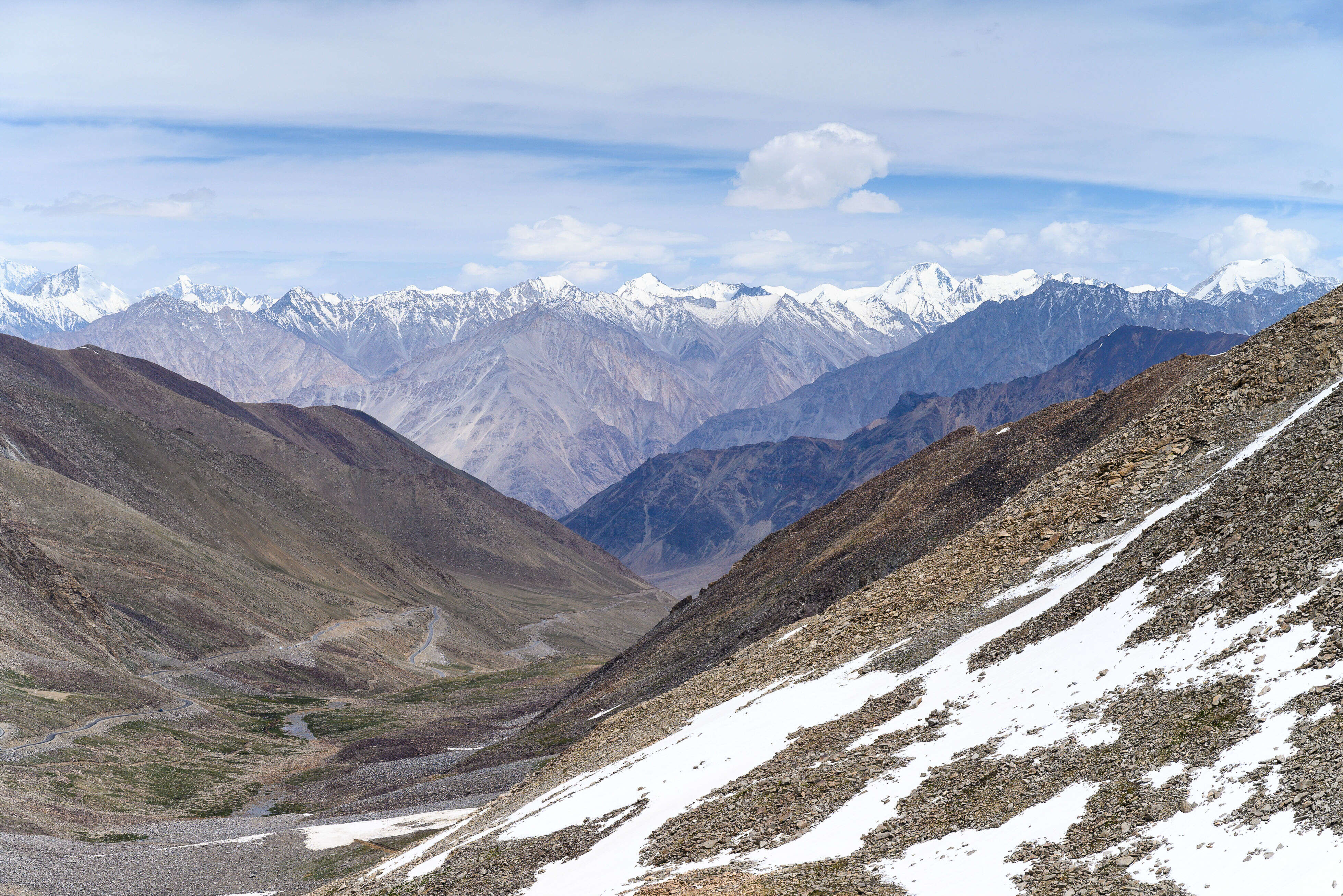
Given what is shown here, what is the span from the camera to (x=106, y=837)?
53281 millimetres

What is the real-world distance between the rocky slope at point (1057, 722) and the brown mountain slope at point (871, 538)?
19.2 metres

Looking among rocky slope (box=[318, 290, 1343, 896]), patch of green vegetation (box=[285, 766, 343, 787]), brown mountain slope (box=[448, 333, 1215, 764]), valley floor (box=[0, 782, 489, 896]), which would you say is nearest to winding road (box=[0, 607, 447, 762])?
patch of green vegetation (box=[285, 766, 343, 787])

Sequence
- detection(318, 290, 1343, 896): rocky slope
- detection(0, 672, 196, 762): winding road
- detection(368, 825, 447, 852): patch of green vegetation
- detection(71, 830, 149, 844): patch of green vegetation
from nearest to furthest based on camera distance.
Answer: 1. detection(318, 290, 1343, 896): rocky slope
2. detection(368, 825, 447, 852): patch of green vegetation
3. detection(71, 830, 149, 844): patch of green vegetation
4. detection(0, 672, 196, 762): winding road

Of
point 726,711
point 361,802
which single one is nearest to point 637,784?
point 726,711

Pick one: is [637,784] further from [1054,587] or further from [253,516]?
[253,516]

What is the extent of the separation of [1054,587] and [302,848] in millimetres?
40075

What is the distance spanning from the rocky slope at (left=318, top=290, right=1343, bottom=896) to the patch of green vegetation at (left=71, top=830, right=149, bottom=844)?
21.4 meters

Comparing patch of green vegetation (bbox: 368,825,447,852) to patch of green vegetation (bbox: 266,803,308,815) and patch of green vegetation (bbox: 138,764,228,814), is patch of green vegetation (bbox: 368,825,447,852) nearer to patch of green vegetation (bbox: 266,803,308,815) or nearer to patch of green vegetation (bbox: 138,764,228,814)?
patch of green vegetation (bbox: 266,803,308,815)

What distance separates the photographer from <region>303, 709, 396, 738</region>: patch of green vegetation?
344ft

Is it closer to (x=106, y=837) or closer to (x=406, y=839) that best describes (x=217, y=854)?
(x=106, y=837)

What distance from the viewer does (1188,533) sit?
29734 millimetres

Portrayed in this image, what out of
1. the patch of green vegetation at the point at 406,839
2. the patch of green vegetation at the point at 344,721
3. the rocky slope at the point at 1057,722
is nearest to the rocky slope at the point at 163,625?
the patch of green vegetation at the point at 344,721

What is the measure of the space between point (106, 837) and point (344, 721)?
5823 cm

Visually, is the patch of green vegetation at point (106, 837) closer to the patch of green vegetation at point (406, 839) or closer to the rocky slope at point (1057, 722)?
the patch of green vegetation at point (406, 839)
